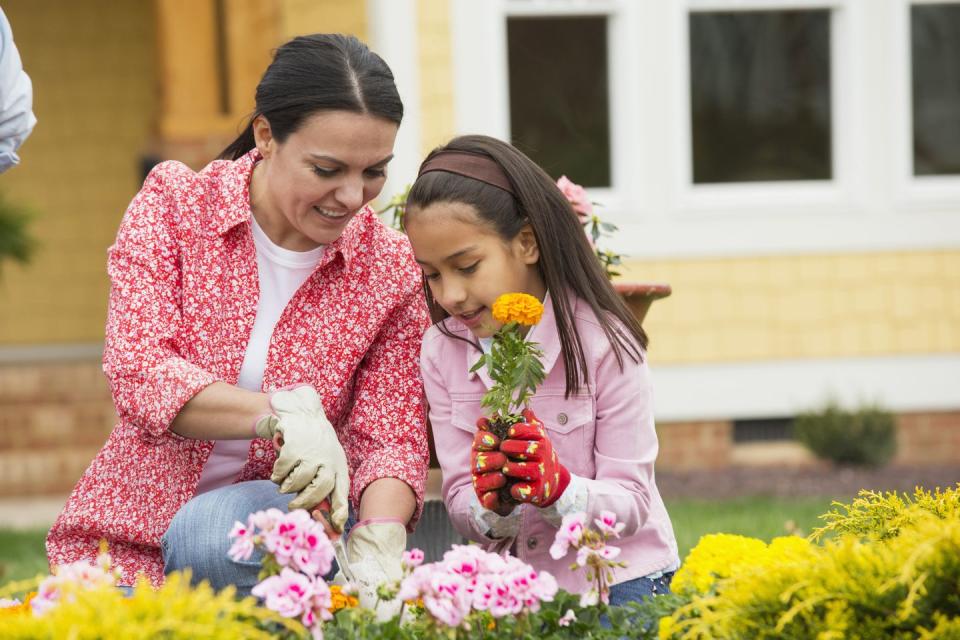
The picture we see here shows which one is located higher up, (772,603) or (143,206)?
(143,206)

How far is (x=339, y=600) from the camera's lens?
2.18 metres

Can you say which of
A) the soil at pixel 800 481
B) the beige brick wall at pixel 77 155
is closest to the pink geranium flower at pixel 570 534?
the soil at pixel 800 481

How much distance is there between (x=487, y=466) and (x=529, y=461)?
3.0 inches

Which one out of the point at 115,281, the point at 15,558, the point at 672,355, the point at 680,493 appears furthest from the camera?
the point at 672,355

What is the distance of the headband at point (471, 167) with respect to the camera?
2.73m

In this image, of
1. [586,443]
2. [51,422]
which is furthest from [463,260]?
[51,422]

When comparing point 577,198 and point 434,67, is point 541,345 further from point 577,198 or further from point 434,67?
point 434,67

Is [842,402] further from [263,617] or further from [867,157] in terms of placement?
[263,617]

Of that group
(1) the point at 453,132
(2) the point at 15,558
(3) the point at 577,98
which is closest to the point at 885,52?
(3) the point at 577,98

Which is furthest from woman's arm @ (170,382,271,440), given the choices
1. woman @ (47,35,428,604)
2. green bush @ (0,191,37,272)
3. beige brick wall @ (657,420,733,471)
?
beige brick wall @ (657,420,733,471)

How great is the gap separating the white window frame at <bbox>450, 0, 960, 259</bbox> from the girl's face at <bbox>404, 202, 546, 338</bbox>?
4.46 meters

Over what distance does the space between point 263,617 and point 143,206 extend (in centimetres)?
124

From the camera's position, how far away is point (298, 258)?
293 cm

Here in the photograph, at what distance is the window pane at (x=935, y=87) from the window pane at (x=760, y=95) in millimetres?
555
